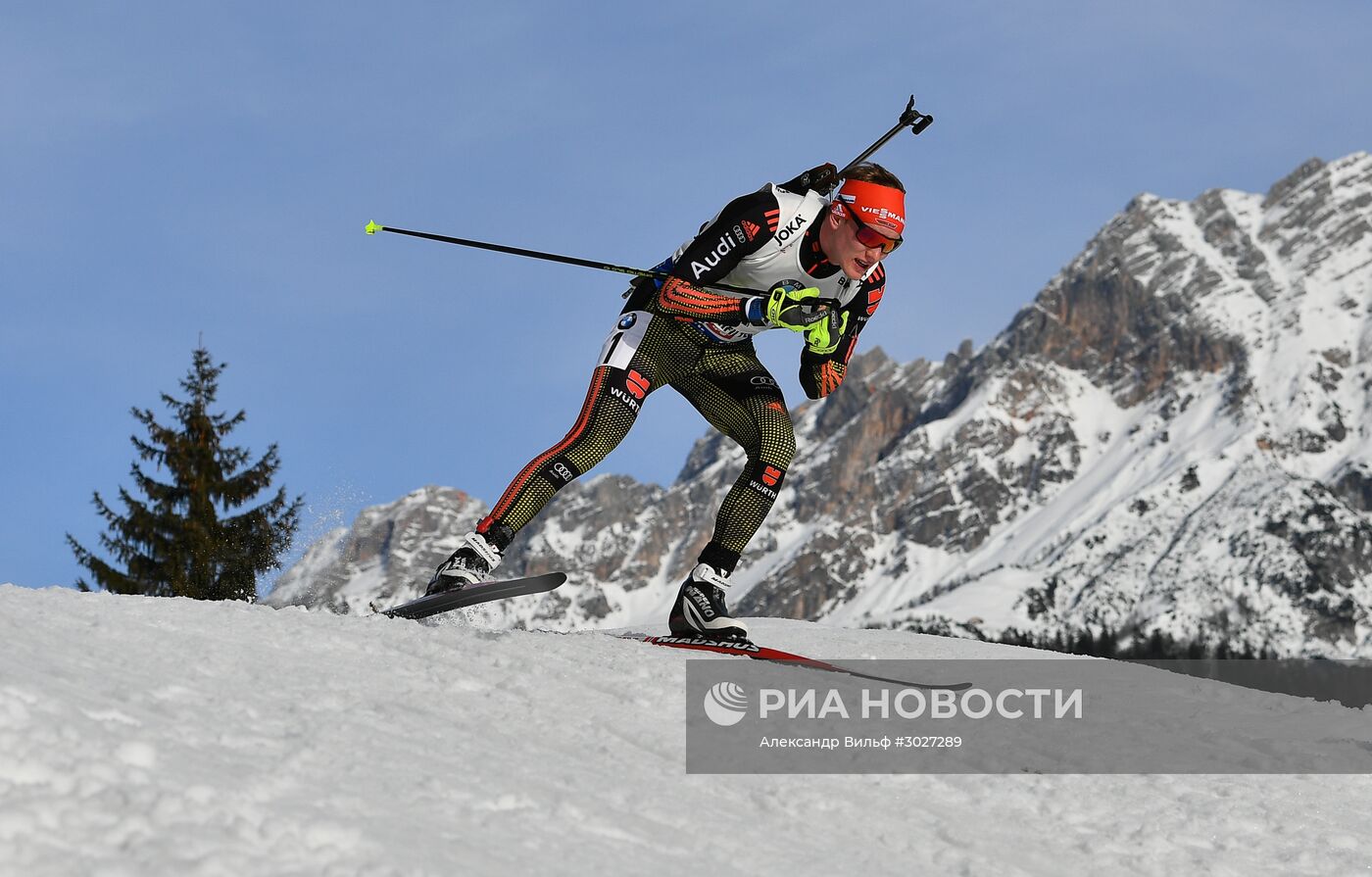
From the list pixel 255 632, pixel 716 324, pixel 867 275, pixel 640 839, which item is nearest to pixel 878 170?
pixel 867 275

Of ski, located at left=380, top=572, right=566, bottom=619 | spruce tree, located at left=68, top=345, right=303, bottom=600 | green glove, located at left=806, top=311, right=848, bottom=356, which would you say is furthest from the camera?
spruce tree, located at left=68, top=345, right=303, bottom=600

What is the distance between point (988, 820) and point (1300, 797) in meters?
1.61

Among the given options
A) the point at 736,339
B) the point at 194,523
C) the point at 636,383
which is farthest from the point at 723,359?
the point at 194,523

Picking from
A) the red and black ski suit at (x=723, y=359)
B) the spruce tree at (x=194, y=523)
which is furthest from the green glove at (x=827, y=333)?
the spruce tree at (x=194, y=523)

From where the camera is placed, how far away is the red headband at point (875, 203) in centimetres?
729

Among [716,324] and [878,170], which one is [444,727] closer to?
[716,324]

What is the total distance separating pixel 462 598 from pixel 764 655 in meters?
1.68

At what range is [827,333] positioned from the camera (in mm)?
7523

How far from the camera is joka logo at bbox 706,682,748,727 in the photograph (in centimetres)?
552

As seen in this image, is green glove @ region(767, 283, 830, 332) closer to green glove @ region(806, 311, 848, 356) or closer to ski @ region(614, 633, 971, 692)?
green glove @ region(806, 311, 848, 356)

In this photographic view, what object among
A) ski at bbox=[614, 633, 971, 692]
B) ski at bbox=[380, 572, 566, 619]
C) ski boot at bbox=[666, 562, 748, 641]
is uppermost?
ski boot at bbox=[666, 562, 748, 641]

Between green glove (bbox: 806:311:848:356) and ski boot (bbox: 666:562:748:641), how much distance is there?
1.43 metres

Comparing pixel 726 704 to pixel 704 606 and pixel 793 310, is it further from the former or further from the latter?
pixel 793 310

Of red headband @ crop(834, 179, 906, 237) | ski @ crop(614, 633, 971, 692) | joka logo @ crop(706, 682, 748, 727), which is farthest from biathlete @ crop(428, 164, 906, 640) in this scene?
joka logo @ crop(706, 682, 748, 727)
